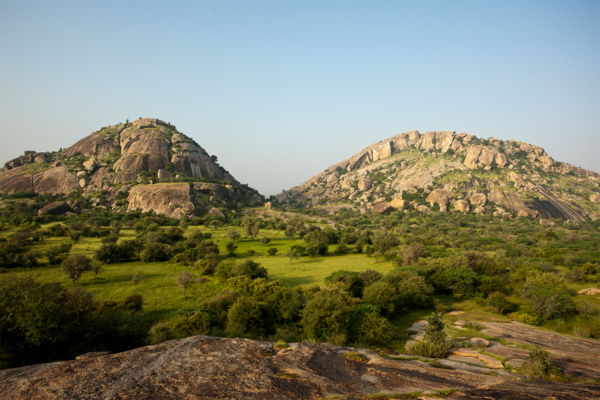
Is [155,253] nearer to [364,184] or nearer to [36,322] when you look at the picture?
[36,322]

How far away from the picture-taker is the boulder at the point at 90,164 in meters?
92.3

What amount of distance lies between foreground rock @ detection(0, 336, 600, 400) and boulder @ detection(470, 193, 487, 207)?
119 m

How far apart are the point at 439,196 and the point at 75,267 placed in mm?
121960

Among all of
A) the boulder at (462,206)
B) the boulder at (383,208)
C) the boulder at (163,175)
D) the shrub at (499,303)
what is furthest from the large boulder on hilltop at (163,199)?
the boulder at (462,206)

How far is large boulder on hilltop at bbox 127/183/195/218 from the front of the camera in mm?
74812

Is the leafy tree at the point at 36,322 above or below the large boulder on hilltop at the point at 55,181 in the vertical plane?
below

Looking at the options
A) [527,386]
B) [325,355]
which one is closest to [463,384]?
[527,386]

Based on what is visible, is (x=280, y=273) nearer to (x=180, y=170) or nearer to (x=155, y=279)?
(x=155, y=279)

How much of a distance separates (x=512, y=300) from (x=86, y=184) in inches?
4330

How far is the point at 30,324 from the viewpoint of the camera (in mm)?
12680

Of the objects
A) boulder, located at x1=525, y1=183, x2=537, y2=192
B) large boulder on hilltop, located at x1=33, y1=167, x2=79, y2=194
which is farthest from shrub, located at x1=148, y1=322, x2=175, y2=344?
boulder, located at x1=525, y1=183, x2=537, y2=192

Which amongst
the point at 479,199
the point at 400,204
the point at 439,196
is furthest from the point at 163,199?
the point at 479,199

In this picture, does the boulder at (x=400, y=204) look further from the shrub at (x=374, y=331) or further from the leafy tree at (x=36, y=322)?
the leafy tree at (x=36, y=322)

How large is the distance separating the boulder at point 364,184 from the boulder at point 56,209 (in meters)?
123
